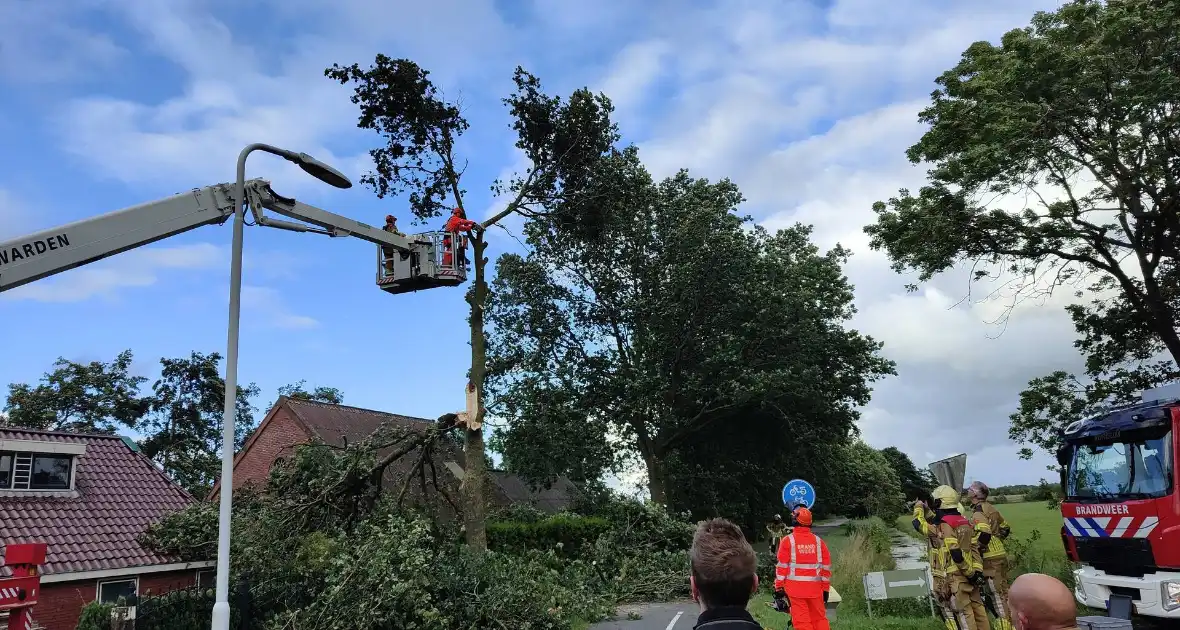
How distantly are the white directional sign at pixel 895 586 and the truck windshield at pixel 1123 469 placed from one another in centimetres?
247

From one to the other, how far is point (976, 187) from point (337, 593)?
1417 cm

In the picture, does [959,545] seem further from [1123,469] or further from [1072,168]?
[1072,168]

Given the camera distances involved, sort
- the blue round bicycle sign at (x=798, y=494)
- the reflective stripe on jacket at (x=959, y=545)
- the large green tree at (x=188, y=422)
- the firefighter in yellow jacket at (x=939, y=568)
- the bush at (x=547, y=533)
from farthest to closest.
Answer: the large green tree at (x=188, y=422)
the bush at (x=547, y=533)
the blue round bicycle sign at (x=798, y=494)
the firefighter in yellow jacket at (x=939, y=568)
the reflective stripe on jacket at (x=959, y=545)

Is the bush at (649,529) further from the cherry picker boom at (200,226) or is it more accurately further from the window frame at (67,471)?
the window frame at (67,471)

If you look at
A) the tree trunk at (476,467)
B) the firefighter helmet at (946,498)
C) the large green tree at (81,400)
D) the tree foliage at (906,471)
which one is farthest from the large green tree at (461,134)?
the tree foliage at (906,471)

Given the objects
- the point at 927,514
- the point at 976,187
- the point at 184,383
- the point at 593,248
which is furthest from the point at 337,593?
the point at 184,383

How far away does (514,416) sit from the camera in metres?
25.3

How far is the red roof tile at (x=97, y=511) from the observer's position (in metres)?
13.2

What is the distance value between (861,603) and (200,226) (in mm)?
11286

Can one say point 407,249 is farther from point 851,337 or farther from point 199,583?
point 851,337

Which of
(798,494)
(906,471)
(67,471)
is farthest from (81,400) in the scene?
(906,471)

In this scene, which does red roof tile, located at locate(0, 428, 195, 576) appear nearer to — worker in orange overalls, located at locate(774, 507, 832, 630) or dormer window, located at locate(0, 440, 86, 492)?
dormer window, located at locate(0, 440, 86, 492)

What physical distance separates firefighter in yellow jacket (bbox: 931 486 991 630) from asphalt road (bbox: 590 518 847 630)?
16.7 feet

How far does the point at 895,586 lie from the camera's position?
35.8 ft
